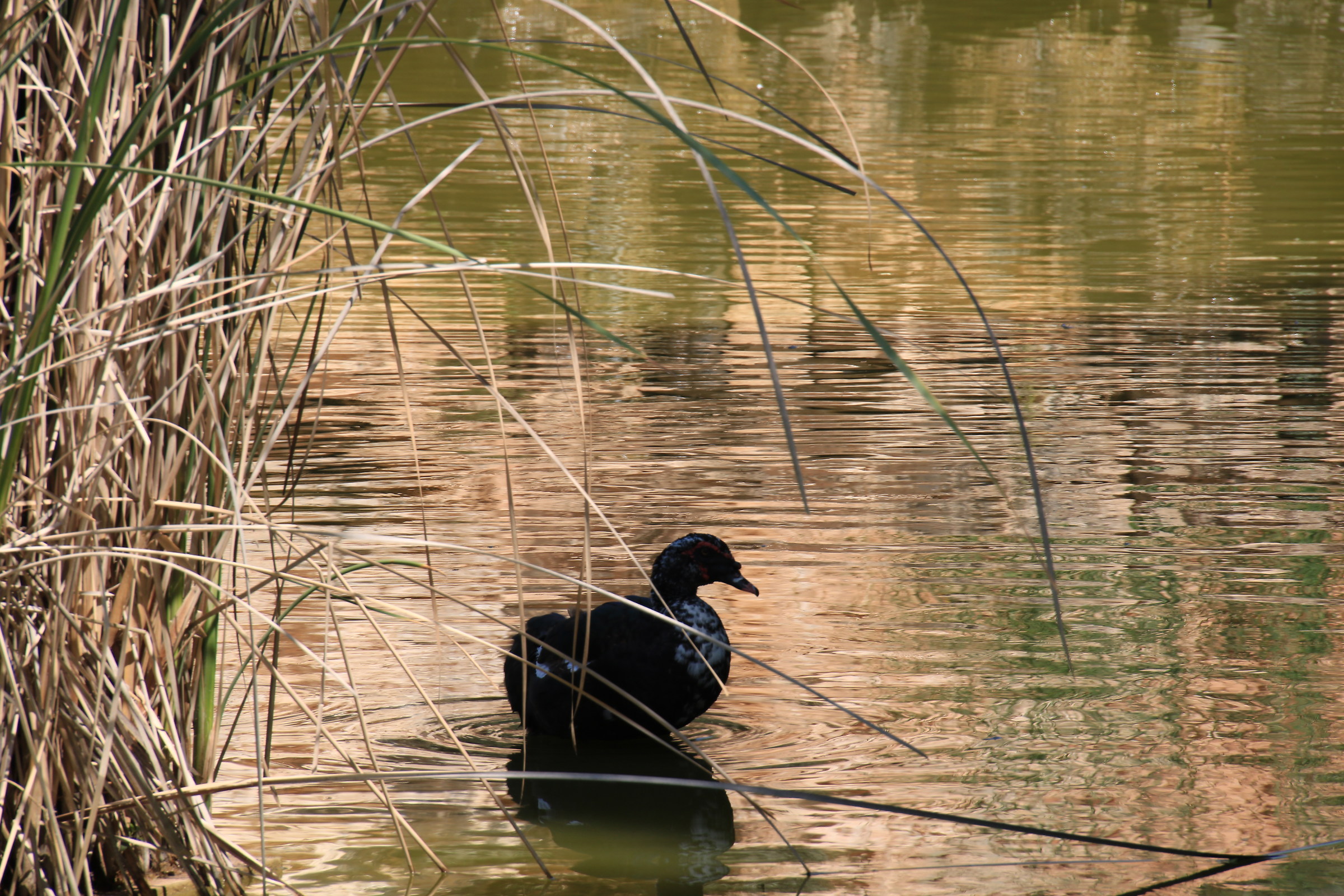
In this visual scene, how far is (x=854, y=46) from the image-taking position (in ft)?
57.7

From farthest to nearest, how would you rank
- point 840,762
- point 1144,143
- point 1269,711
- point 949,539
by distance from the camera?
point 1144,143, point 949,539, point 1269,711, point 840,762

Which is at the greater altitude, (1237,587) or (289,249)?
(289,249)

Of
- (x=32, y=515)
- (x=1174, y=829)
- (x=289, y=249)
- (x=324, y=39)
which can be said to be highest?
(x=324, y=39)

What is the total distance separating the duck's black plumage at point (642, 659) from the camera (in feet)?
11.2

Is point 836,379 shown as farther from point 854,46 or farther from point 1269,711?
point 854,46

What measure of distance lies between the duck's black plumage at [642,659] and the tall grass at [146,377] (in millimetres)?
1029

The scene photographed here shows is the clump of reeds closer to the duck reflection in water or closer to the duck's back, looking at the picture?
the duck reflection in water

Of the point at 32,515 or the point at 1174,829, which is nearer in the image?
the point at 32,515

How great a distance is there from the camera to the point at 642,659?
345 cm

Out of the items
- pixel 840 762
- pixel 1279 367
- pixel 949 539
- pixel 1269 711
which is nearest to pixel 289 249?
pixel 840 762

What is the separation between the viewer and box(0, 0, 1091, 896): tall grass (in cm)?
200

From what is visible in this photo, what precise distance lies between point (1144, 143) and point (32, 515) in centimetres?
1311

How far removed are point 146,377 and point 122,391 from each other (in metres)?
0.35

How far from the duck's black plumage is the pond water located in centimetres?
9
